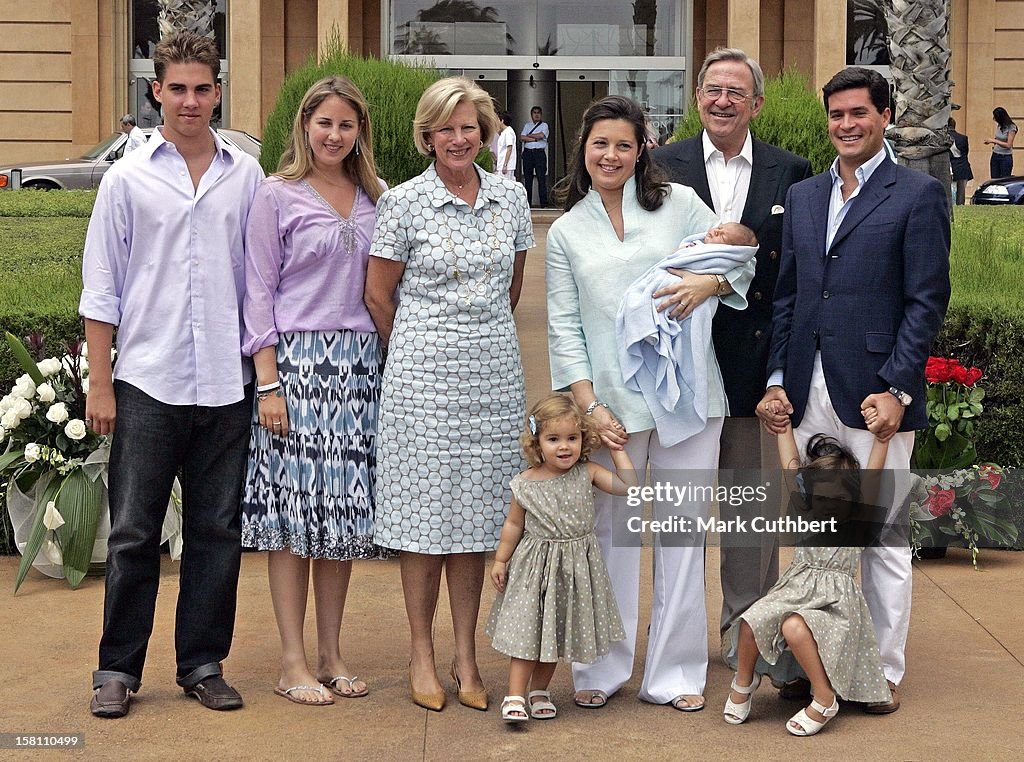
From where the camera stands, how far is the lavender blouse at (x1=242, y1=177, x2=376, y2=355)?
4613 millimetres

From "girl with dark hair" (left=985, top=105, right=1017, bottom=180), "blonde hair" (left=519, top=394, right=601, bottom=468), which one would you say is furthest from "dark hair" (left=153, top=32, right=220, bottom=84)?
"girl with dark hair" (left=985, top=105, right=1017, bottom=180)

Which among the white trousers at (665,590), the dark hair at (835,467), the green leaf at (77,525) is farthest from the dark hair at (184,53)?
the dark hair at (835,467)

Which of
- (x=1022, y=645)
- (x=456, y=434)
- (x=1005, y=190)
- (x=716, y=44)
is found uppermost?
(x=716, y=44)

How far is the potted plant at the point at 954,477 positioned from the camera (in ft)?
21.2

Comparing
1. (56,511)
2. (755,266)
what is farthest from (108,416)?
(755,266)

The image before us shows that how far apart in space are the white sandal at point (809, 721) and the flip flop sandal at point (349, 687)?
145cm

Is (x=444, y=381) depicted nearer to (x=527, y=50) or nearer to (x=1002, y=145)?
(x=1002, y=145)

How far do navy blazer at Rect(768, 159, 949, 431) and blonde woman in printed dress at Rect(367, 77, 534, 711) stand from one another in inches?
39.9

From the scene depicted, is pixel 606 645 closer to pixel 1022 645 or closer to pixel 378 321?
pixel 378 321

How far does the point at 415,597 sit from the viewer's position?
475 cm

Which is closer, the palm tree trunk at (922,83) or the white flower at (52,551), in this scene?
the white flower at (52,551)

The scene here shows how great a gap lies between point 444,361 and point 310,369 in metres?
0.47

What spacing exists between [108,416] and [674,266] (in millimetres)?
1943

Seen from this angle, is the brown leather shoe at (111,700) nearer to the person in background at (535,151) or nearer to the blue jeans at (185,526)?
the blue jeans at (185,526)
